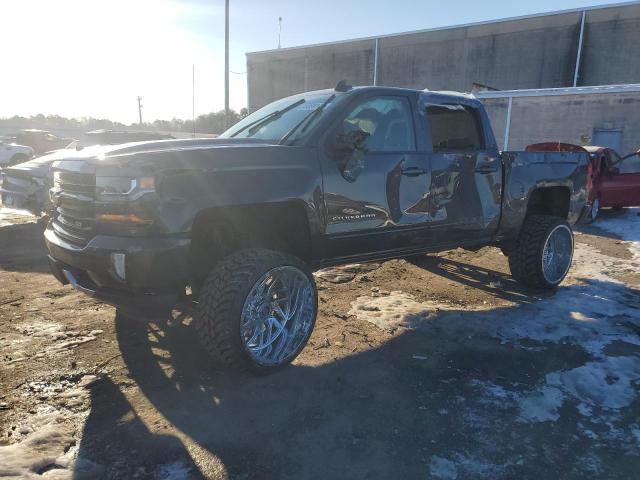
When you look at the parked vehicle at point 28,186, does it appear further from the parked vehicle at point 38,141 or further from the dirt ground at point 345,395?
the parked vehicle at point 38,141

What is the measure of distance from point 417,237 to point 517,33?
93.1ft

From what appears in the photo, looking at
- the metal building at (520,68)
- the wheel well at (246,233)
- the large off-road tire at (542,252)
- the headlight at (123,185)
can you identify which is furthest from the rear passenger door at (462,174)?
the metal building at (520,68)

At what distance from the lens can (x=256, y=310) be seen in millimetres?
3117

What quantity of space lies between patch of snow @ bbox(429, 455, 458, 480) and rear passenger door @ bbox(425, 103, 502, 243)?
7.37 ft

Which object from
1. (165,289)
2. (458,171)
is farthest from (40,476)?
(458,171)

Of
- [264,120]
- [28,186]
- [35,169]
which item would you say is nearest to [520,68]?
[35,169]

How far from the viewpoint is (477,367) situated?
3.39m

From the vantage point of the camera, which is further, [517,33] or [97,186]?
[517,33]

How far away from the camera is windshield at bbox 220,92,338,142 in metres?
3.69

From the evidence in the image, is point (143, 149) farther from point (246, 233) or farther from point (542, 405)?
point (542, 405)

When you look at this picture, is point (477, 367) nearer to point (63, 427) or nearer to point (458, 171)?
point (458, 171)

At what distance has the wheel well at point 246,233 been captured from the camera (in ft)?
10.2

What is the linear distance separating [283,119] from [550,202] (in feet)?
11.7

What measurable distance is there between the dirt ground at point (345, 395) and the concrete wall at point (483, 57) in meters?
25.9
